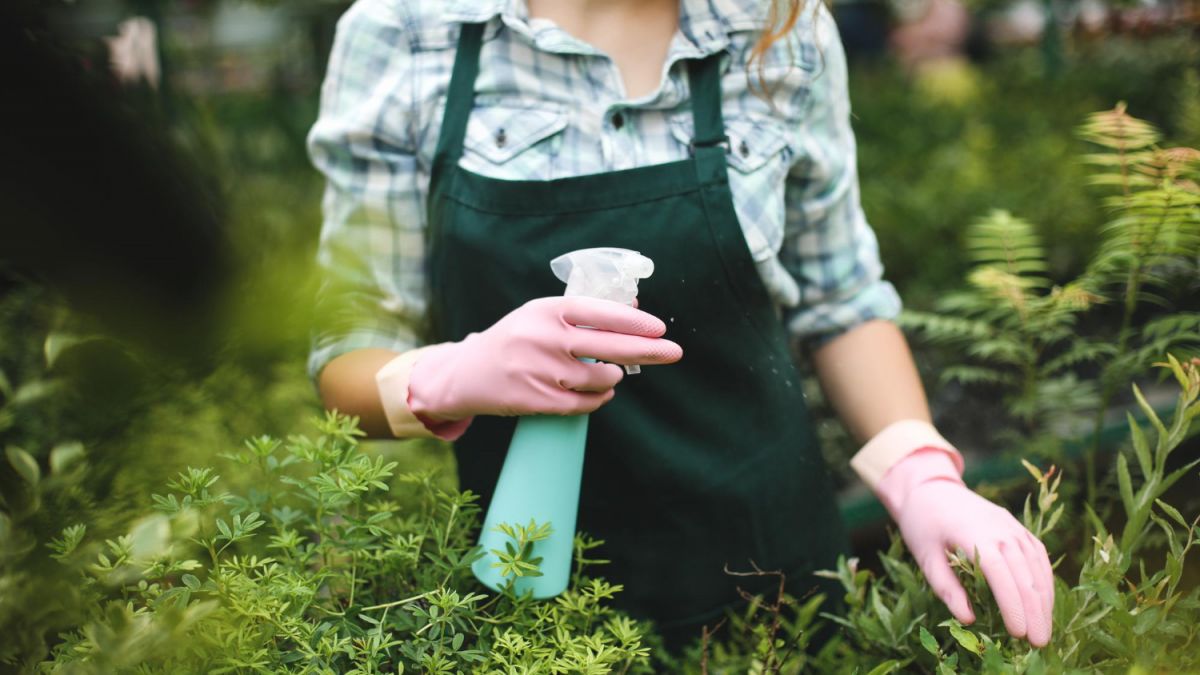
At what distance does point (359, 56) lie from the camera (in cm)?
130

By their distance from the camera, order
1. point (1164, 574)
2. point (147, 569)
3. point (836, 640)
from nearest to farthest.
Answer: point (147, 569) → point (1164, 574) → point (836, 640)

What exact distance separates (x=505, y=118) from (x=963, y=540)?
29.4 inches

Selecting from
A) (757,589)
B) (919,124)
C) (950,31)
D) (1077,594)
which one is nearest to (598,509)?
(757,589)

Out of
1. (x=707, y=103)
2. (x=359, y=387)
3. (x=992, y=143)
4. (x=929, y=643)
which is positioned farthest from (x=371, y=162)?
(x=992, y=143)

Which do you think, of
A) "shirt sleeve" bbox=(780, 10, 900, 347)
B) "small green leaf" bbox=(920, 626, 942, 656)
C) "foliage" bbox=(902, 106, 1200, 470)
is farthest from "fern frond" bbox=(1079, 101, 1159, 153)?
"small green leaf" bbox=(920, 626, 942, 656)

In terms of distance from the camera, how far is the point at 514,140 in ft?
4.22

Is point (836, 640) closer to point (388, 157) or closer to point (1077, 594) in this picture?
point (1077, 594)

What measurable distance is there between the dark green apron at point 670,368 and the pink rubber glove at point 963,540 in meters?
0.19

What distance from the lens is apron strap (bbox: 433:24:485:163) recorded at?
1282 mm

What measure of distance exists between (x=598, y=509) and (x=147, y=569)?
69cm

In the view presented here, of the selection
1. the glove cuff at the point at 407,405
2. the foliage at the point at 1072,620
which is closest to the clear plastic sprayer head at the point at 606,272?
the glove cuff at the point at 407,405

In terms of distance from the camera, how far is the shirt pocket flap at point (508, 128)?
1.28 meters

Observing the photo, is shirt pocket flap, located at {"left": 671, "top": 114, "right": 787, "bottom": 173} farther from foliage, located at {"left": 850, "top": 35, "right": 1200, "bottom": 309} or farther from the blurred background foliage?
foliage, located at {"left": 850, "top": 35, "right": 1200, "bottom": 309}

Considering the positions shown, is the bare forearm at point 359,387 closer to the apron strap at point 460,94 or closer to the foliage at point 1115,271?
the apron strap at point 460,94
